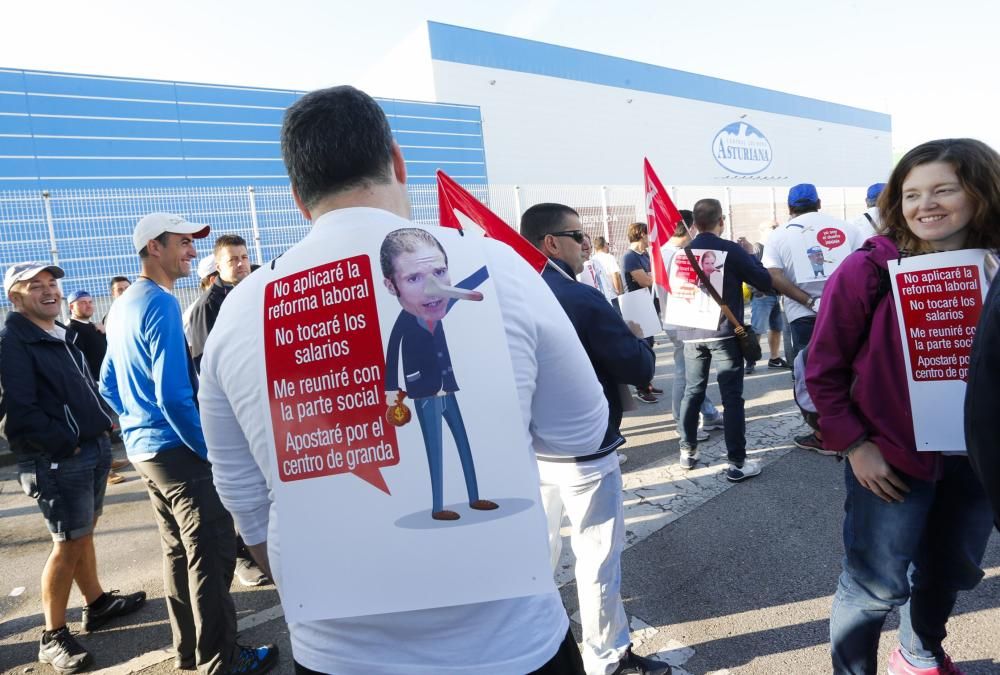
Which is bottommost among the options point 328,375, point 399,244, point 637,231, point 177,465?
point 177,465

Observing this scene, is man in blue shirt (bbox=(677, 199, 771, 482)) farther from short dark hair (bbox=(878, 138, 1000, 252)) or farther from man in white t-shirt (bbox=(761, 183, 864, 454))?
short dark hair (bbox=(878, 138, 1000, 252))

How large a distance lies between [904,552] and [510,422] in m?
1.53

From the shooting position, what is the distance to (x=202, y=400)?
129 cm

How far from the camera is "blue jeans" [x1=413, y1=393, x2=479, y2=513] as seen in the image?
104 centimetres

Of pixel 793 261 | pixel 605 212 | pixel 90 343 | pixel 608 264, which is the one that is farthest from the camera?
pixel 605 212

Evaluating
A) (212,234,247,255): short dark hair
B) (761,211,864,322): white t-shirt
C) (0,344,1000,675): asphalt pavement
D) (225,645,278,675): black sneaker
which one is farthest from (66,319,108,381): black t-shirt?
(761,211,864,322): white t-shirt

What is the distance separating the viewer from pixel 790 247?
14.6 feet

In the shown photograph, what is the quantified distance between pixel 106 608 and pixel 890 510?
3729 mm

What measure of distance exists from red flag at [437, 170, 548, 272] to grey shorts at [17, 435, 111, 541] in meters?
2.20

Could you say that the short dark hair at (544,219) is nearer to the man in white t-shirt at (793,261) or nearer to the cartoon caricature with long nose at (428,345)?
the cartoon caricature with long nose at (428,345)

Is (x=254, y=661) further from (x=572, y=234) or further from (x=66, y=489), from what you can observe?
(x=572, y=234)

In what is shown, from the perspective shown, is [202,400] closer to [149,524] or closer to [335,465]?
[335,465]

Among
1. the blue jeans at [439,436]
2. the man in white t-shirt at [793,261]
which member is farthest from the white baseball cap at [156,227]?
the man in white t-shirt at [793,261]

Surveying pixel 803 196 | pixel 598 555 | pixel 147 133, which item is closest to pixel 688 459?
pixel 803 196
